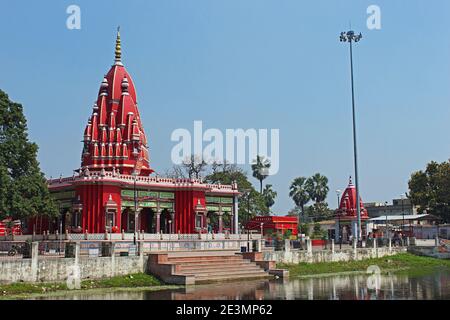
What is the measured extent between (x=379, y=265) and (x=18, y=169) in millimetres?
24934

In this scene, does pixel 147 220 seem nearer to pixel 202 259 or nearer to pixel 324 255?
pixel 324 255

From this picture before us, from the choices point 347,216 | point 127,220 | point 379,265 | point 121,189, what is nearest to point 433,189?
point 347,216

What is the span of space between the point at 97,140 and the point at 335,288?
86.1 ft

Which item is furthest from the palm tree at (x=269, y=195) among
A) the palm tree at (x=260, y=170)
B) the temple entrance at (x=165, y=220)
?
the temple entrance at (x=165, y=220)

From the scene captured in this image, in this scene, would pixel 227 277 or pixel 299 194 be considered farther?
pixel 299 194

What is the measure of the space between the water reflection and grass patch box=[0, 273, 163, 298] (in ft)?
4.78

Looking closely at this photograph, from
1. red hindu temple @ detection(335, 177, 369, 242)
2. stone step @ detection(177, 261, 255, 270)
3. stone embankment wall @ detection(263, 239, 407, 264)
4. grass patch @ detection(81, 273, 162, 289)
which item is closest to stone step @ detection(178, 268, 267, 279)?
stone step @ detection(177, 261, 255, 270)

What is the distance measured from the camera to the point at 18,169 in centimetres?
3338

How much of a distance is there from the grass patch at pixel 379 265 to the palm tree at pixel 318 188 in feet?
154

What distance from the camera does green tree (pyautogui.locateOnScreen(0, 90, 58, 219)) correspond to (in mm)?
31625

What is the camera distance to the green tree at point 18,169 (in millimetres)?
31625
